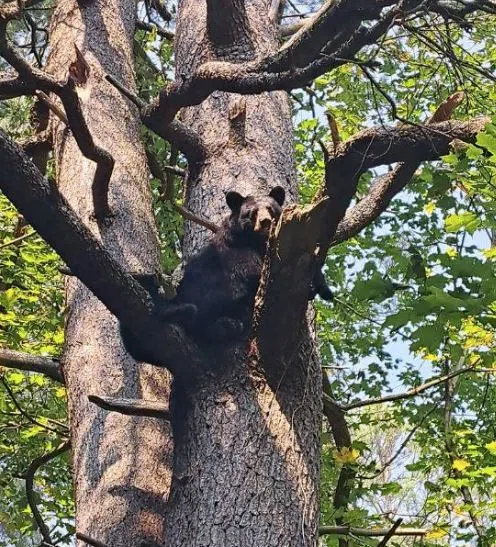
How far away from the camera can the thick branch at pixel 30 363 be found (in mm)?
4312

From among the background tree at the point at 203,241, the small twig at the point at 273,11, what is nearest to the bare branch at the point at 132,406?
the background tree at the point at 203,241

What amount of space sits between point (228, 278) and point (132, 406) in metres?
0.94

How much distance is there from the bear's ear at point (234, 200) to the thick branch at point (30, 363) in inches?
53.6

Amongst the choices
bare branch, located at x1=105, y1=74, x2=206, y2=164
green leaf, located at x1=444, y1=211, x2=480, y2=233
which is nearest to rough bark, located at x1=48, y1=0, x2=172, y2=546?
bare branch, located at x1=105, y1=74, x2=206, y2=164

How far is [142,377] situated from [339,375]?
4965 mm

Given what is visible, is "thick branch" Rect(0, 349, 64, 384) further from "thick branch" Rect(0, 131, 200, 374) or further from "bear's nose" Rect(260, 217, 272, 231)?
"bear's nose" Rect(260, 217, 272, 231)

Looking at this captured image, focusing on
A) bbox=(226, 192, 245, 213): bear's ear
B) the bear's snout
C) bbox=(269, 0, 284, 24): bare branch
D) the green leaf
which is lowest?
the green leaf

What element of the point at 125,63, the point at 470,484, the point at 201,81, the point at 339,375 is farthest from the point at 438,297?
the point at 339,375

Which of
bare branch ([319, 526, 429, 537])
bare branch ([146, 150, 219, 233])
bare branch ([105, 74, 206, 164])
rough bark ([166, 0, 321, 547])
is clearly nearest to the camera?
rough bark ([166, 0, 321, 547])

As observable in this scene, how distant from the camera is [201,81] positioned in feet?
11.4

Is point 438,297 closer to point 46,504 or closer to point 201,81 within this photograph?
point 201,81

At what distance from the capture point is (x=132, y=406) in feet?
10.8

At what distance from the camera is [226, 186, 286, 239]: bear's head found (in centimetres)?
366

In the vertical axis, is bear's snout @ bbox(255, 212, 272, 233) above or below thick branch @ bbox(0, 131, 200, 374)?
above
